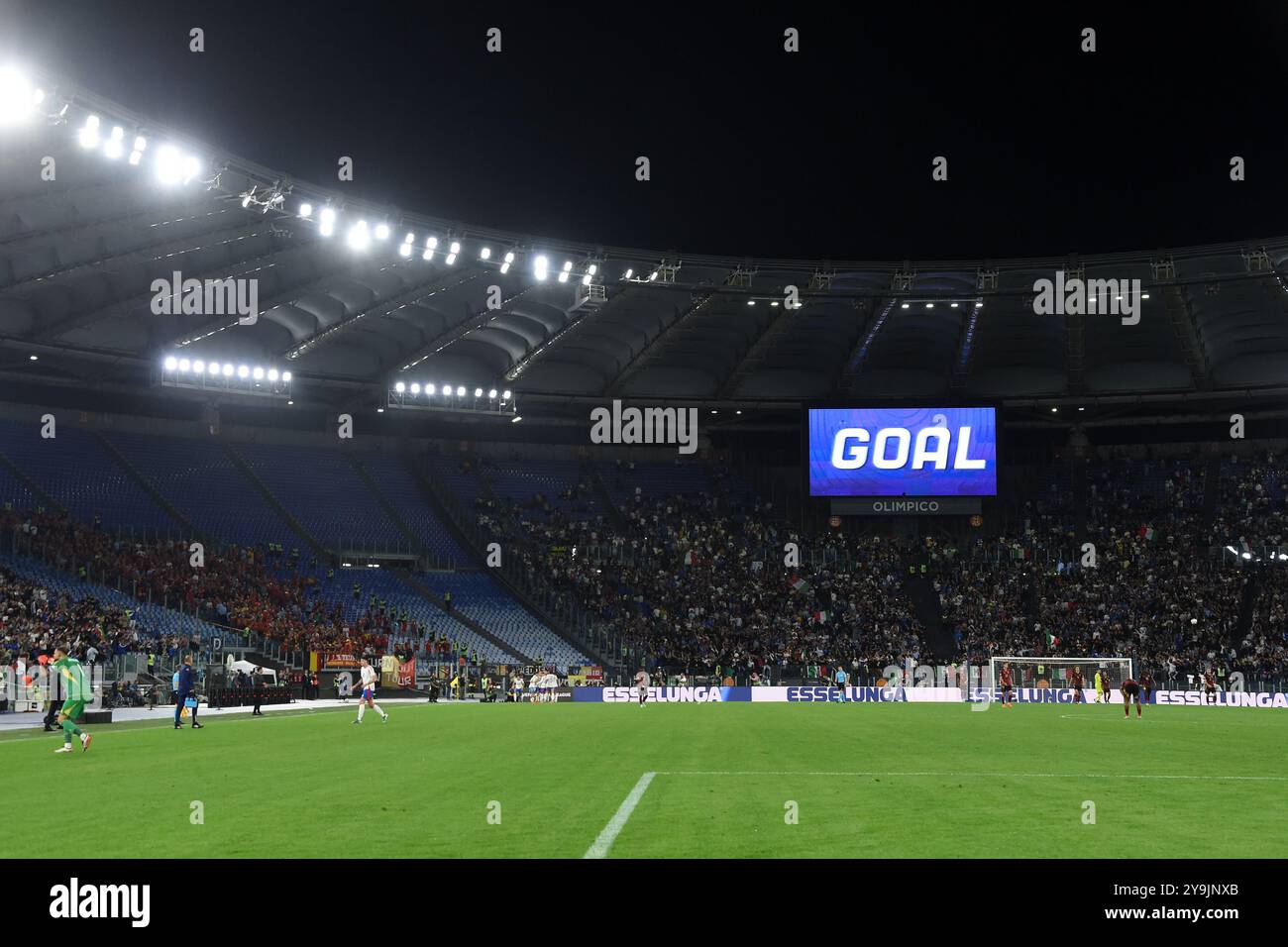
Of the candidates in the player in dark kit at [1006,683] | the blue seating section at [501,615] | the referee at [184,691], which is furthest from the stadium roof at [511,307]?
the referee at [184,691]

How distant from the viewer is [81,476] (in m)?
62.5

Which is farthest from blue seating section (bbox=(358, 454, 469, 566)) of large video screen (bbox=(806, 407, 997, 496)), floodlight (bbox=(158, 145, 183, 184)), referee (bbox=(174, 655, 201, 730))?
referee (bbox=(174, 655, 201, 730))

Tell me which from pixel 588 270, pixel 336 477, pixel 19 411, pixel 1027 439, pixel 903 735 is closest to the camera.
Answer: pixel 903 735

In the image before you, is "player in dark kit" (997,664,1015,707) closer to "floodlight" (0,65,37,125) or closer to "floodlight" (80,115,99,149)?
"floodlight" (80,115,99,149)

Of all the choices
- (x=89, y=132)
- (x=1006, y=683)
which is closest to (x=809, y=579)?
(x=1006, y=683)

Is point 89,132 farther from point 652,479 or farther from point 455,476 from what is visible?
point 652,479

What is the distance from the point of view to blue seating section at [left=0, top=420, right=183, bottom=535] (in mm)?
60500

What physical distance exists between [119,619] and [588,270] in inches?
1003

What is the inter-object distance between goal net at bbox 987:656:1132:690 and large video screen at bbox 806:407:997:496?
33.0 feet

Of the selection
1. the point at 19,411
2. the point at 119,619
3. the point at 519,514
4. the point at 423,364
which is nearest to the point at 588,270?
the point at 423,364

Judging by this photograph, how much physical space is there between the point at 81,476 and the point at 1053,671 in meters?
47.4

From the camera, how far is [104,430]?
67688mm

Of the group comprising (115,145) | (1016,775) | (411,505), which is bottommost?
(1016,775)

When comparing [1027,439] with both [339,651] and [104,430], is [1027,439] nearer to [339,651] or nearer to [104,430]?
[339,651]
